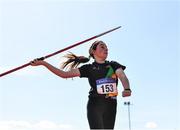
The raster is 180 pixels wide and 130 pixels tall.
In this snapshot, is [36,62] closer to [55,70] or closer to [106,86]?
[55,70]

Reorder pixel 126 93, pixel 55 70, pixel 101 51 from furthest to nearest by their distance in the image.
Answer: pixel 101 51 → pixel 55 70 → pixel 126 93

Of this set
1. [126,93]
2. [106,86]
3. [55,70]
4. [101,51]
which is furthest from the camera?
[101,51]

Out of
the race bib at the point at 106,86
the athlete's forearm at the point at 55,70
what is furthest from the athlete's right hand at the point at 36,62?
the race bib at the point at 106,86

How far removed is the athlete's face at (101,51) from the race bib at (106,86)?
1.64 ft

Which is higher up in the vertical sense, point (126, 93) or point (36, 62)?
point (36, 62)

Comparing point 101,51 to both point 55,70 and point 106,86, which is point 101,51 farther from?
point 55,70

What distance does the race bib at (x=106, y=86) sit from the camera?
7.21 metres

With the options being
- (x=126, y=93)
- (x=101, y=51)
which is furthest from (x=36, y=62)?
(x=126, y=93)

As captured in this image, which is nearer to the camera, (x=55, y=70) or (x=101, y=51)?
(x=55, y=70)

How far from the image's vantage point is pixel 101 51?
764cm

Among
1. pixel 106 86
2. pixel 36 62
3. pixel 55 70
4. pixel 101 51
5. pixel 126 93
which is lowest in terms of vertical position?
pixel 126 93

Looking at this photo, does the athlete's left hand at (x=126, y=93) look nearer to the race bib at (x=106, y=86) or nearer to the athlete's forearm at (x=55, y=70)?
the race bib at (x=106, y=86)

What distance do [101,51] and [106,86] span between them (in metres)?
0.73

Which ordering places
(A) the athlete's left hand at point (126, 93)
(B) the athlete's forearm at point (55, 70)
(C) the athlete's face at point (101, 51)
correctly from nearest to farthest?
(A) the athlete's left hand at point (126, 93) → (B) the athlete's forearm at point (55, 70) → (C) the athlete's face at point (101, 51)
